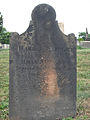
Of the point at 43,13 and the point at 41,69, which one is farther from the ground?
the point at 43,13

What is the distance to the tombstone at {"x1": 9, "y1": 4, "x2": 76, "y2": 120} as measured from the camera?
5.34 meters

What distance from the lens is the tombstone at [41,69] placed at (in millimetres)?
5340

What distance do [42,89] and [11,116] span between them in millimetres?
849

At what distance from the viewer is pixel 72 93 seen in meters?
5.58

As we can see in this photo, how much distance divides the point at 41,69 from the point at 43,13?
112cm

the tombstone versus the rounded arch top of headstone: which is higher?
the rounded arch top of headstone

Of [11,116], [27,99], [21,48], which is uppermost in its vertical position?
[21,48]

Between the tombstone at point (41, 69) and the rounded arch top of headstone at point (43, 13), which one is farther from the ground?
the rounded arch top of headstone at point (43, 13)

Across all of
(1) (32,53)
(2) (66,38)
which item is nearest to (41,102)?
(1) (32,53)

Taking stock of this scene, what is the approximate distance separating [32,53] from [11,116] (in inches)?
53.2

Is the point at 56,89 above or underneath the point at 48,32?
underneath

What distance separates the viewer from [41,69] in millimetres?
5363

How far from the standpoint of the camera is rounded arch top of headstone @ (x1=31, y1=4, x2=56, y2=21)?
5426 mm

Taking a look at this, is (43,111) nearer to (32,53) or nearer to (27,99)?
(27,99)
